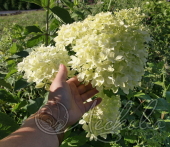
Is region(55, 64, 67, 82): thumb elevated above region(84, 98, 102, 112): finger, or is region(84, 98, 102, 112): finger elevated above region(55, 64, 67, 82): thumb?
region(55, 64, 67, 82): thumb

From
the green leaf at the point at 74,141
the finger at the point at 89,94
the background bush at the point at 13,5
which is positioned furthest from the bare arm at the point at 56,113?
the background bush at the point at 13,5

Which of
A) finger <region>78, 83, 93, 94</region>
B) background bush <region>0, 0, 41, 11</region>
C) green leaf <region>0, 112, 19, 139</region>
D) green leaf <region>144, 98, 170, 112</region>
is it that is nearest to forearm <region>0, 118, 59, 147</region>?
green leaf <region>0, 112, 19, 139</region>

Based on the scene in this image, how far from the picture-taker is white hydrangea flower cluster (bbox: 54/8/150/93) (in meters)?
1.14

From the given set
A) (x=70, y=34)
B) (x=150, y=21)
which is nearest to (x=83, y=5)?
(x=150, y=21)

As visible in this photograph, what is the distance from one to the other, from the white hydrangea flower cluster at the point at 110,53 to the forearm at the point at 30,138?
1.40 ft

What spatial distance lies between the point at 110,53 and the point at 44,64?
434 millimetres

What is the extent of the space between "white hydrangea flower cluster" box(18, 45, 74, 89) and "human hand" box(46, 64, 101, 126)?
0.07 m

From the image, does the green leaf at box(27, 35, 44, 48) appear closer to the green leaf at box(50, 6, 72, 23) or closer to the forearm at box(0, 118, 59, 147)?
the green leaf at box(50, 6, 72, 23)

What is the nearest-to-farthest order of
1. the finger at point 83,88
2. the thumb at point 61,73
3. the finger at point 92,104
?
the thumb at point 61,73
the finger at point 92,104
the finger at point 83,88

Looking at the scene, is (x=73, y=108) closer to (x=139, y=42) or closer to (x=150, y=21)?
(x=139, y=42)

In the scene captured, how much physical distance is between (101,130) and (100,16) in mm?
815

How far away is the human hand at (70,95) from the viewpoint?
1.26 meters

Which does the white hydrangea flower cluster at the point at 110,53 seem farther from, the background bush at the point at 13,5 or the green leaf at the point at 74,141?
the background bush at the point at 13,5

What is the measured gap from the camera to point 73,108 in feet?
4.67
